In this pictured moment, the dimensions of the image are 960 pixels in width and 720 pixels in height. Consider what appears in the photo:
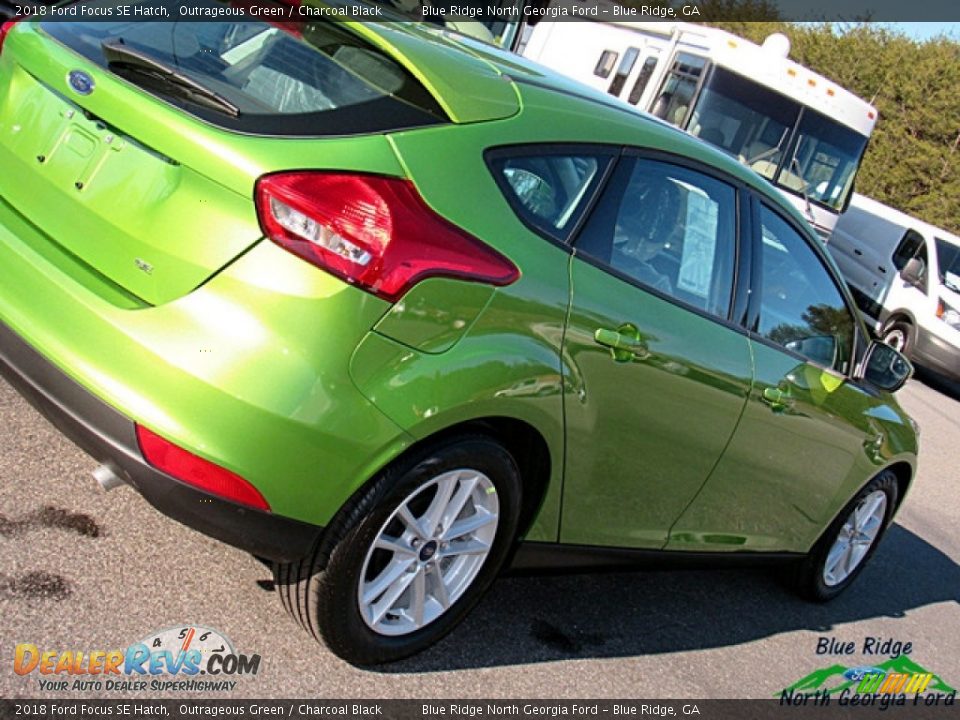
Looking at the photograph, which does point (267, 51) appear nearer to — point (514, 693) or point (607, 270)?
point (607, 270)

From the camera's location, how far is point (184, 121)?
8.76 ft

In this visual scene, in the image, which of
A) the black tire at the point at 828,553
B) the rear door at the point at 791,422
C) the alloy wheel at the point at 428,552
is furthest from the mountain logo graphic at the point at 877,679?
the alloy wheel at the point at 428,552

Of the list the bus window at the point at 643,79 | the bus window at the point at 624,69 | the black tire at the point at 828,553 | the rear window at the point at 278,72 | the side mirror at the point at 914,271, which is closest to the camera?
the rear window at the point at 278,72

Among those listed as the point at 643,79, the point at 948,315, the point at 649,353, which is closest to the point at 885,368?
the point at 649,353

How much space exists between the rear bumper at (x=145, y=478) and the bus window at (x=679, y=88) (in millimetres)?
9871

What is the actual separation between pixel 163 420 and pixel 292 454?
12.5 inches

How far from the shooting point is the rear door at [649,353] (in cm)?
317

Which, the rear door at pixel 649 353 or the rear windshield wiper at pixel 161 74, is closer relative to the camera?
the rear windshield wiper at pixel 161 74

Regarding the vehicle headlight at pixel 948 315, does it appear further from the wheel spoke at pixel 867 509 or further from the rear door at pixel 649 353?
the rear door at pixel 649 353

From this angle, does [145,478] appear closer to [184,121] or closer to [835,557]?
[184,121]

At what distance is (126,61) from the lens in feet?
9.50

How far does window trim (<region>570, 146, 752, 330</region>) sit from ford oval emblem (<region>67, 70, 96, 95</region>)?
1.39 m

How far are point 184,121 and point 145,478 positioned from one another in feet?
2.92

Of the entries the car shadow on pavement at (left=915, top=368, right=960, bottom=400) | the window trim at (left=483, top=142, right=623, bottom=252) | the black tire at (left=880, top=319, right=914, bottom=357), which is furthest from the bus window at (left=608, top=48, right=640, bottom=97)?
the window trim at (left=483, top=142, right=623, bottom=252)
